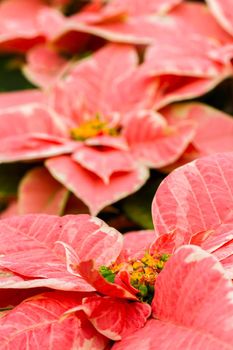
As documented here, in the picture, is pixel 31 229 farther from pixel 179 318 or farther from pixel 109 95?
pixel 109 95

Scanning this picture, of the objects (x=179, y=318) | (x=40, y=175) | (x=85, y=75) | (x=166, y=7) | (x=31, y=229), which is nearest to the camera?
(x=179, y=318)

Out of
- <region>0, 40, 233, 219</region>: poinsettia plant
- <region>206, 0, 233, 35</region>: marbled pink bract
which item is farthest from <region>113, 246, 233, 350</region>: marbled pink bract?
<region>206, 0, 233, 35</region>: marbled pink bract

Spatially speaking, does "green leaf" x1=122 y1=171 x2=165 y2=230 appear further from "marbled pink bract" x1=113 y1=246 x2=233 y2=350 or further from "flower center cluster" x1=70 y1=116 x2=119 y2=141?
"marbled pink bract" x1=113 y1=246 x2=233 y2=350

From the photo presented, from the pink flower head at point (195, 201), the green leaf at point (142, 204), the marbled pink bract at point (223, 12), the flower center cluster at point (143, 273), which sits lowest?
the green leaf at point (142, 204)

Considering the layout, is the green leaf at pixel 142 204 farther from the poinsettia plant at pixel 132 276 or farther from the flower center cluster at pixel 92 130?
the poinsettia plant at pixel 132 276

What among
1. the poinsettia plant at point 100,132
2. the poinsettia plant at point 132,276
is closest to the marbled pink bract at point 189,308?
the poinsettia plant at point 132,276

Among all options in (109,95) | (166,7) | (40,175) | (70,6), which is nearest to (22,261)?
(40,175)

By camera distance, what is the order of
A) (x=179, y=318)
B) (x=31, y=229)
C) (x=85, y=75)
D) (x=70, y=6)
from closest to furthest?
(x=179, y=318)
(x=31, y=229)
(x=85, y=75)
(x=70, y=6)
